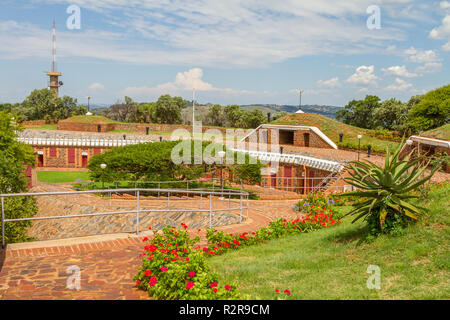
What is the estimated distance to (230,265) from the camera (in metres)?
6.54

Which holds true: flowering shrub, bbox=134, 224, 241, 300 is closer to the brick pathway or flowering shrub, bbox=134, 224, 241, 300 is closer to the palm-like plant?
the brick pathway

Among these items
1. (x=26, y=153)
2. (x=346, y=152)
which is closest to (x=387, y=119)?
(x=346, y=152)

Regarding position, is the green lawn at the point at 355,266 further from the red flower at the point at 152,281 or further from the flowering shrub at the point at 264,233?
the red flower at the point at 152,281

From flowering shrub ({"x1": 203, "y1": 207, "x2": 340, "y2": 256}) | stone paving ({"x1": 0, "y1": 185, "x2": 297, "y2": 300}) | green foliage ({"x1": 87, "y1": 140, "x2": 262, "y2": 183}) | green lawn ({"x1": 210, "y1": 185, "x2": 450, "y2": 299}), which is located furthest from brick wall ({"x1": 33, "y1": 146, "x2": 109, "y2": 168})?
green lawn ({"x1": 210, "y1": 185, "x2": 450, "y2": 299})

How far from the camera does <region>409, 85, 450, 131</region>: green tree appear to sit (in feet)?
134

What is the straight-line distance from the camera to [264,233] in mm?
8875

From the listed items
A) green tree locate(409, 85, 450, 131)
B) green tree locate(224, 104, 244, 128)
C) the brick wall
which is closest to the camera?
green tree locate(409, 85, 450, 131)

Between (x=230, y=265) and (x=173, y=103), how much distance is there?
6354 cm

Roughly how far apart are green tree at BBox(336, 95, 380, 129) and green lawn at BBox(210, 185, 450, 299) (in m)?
61.3

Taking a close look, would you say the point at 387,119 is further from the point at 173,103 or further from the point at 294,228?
the point at 294,228

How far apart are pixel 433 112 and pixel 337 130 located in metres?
12.3

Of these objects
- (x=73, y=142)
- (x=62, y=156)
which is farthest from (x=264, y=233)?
(x=62, y=156)
